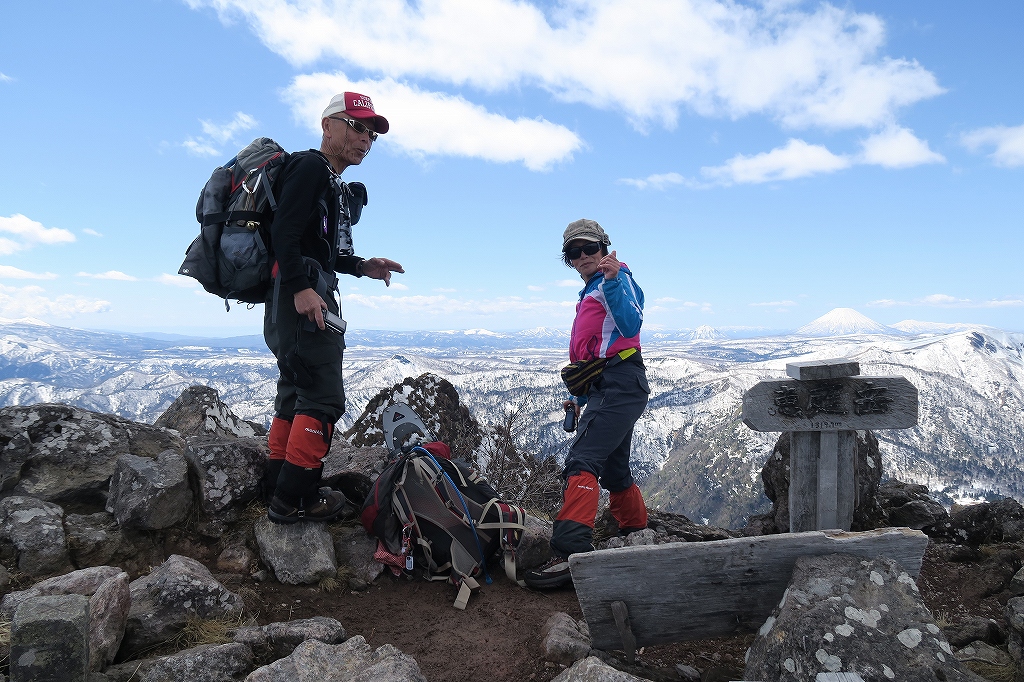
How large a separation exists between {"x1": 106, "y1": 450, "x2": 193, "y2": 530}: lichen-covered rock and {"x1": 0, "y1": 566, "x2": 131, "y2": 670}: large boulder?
123 centimetres

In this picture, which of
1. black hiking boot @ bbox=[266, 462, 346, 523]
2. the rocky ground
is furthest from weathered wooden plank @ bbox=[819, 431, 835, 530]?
black hiking boot @ bbox=[266, 462, 346, 523]

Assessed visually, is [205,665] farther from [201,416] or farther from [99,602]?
[201,416]

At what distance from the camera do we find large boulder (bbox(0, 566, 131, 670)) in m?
3.73

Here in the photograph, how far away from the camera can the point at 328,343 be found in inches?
215

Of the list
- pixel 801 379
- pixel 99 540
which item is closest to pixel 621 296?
pixel 801 379

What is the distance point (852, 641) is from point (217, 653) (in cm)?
431

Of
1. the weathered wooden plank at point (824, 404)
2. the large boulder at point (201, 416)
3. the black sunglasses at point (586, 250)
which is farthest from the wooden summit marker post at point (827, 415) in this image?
the large boulder at point (201, 416)

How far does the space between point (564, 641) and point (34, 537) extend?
528 centimetres

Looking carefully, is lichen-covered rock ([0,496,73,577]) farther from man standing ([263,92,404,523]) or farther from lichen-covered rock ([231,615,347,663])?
lichen-covered rock ([231,615,347,663])

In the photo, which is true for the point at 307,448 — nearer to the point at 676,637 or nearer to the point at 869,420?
the point at 676,637

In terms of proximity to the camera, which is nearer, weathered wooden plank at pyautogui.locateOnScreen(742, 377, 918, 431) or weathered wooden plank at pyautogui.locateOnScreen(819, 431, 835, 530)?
weathered wooden plank at pyautogui.locateOnScreen(742, 377, 918, 431)

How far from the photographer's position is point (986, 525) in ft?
25.7

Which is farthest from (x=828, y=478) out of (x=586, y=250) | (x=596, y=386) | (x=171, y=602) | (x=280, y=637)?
(x=171, y=602)

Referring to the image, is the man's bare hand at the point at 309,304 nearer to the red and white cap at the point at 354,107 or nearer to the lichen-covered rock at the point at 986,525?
the red and white cap at the point at 354,107
